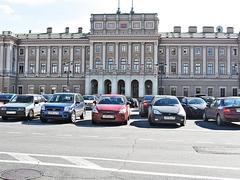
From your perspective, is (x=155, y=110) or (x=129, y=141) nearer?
(x=129, y=141)

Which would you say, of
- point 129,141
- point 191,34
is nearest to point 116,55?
point 191,34

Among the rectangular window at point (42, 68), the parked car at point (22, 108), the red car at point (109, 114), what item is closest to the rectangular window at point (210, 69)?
the rectangular window at point (42, 68)

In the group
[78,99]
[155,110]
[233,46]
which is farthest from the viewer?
[233,46]

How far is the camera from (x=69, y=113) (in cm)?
1844

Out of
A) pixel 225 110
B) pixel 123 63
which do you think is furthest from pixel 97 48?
pixel 225 110

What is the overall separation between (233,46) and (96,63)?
98.8 ft

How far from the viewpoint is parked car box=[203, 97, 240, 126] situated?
17.7 metres

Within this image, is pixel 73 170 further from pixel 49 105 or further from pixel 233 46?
pixel 233 46

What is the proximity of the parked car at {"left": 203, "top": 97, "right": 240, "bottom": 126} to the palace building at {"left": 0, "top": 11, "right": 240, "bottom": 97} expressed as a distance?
5701 cm

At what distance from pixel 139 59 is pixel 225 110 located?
2462 inches

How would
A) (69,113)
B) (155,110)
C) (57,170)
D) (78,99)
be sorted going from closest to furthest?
(57,170), (155,110), (69,113), (78,99)

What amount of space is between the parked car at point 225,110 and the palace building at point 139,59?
5701cm

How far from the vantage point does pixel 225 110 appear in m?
17.9

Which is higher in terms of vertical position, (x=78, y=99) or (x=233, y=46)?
(x=233, y=46)
